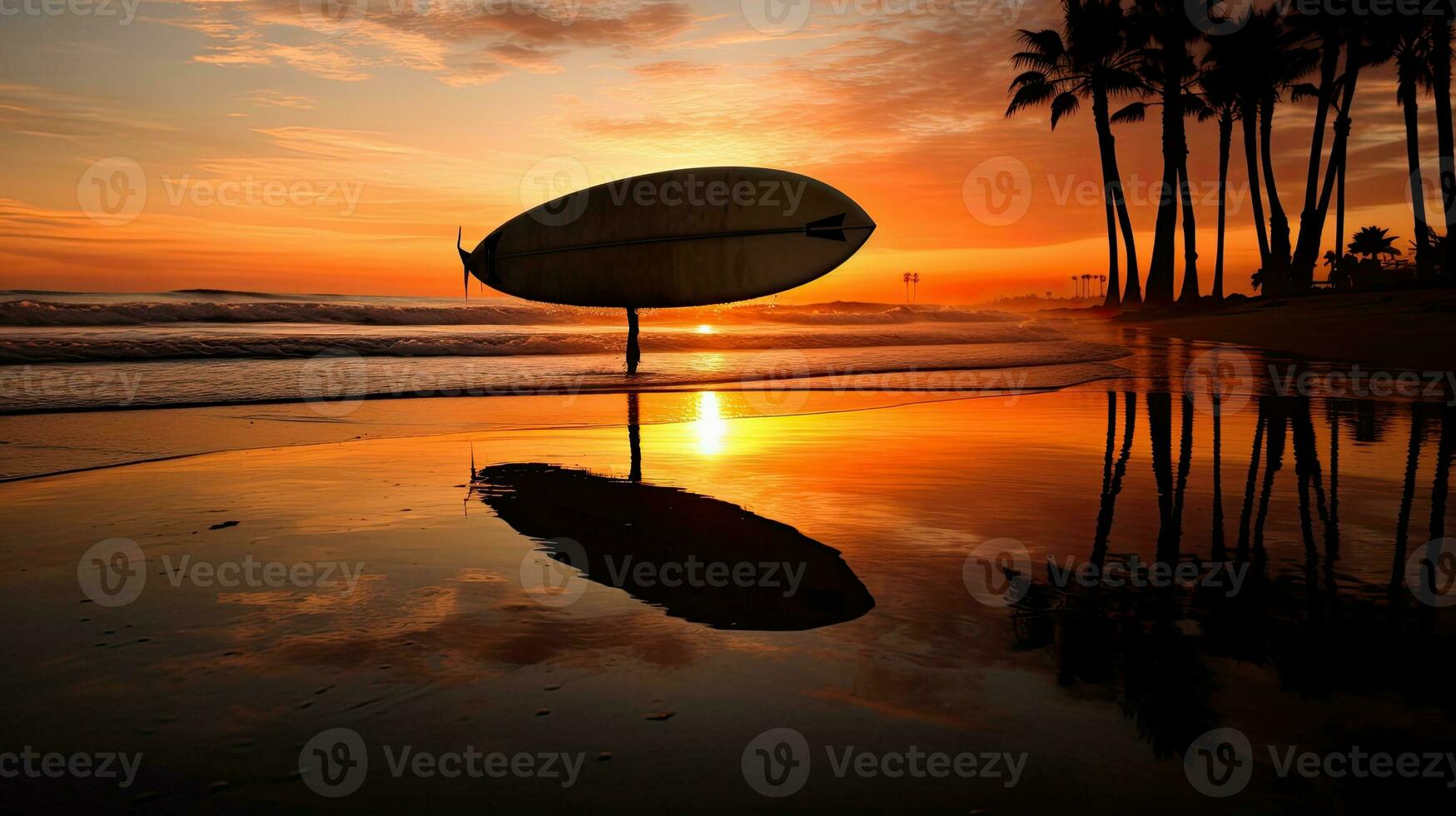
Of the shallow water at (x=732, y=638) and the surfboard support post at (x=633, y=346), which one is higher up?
the surfboard support post at (x=633, y=346)

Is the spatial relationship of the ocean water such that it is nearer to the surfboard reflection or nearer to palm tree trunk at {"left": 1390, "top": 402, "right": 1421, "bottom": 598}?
palm tree trunk at {"left": 1390, "top": 402, "right": 1421, "bottom": 598}

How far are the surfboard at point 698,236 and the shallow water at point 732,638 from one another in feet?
21.5

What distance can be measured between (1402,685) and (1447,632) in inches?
19.7

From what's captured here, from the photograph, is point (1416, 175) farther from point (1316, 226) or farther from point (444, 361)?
point (444, 361)

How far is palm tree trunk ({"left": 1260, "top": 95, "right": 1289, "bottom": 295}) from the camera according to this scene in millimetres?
28266

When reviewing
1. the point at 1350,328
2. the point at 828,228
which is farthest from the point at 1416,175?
the point at 828,228

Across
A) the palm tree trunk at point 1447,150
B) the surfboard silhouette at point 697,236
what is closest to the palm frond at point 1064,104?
the palm tree trunk at point 1447,150

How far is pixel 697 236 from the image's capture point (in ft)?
36.4

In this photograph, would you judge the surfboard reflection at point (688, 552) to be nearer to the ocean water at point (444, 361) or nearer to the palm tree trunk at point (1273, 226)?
the ocean water at point (444, 361)

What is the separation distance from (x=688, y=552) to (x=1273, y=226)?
32335mm

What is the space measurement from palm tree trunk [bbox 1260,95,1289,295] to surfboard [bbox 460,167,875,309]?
23.3 meters

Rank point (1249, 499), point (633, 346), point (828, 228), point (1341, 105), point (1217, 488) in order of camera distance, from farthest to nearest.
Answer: point (1341, 105) < point (633, 346) < point (828, 228) < point (1217, 488) < point (1249, 499)

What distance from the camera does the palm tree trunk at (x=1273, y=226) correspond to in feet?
92.7

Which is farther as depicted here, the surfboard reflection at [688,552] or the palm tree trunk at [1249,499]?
the palm tree trunk at [1249,499]
